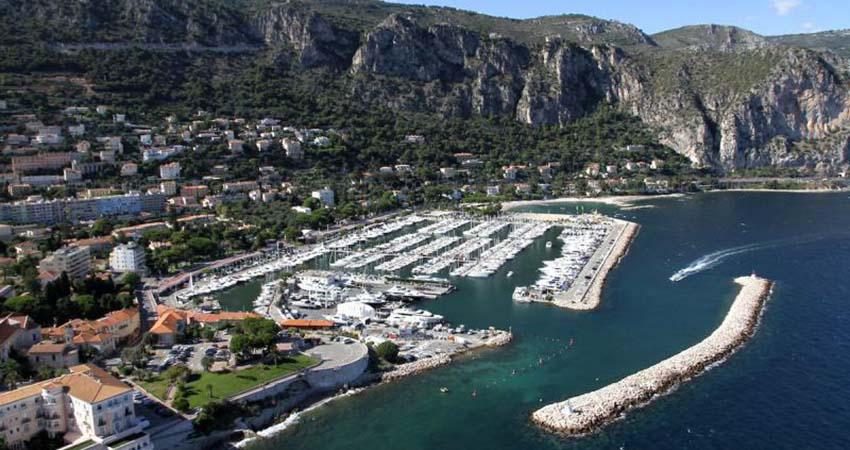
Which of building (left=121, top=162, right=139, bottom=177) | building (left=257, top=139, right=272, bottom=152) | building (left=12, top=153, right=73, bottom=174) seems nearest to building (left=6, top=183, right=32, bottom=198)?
building (left=12, top=153, right=73, bottom=174)

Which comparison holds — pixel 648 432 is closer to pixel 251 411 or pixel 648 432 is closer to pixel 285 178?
pixel 251 411

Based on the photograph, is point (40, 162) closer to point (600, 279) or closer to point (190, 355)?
point (190, 355)

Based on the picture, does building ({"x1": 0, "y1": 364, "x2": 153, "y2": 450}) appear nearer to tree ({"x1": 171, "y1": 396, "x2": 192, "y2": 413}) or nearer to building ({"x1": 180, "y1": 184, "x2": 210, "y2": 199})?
tree ({"x1": 171, "y1": 396, "x2": 192, "y2": 413})

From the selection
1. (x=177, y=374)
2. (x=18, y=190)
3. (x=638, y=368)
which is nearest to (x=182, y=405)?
(x=177, y=374)

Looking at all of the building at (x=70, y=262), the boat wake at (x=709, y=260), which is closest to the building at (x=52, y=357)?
the building at (x=70, y=262)

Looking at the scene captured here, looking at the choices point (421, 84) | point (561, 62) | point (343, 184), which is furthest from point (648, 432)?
point (561, 62)

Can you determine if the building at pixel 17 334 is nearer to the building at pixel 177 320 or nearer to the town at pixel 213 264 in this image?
the town at pixel 213 264
